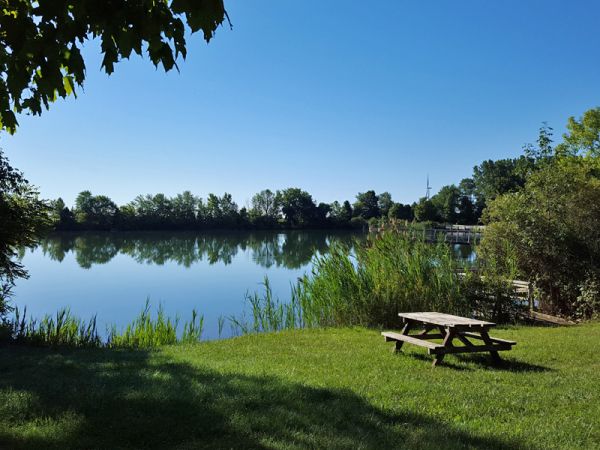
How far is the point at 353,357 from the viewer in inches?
270

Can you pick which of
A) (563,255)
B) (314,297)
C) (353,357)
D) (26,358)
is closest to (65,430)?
(26,358)

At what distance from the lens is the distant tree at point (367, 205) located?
97238 millimetres

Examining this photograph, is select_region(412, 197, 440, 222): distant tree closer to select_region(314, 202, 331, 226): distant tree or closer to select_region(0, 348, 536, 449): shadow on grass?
select_region(314, 202, 331, 226): distant tree

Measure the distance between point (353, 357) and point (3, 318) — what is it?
7788 millimetres

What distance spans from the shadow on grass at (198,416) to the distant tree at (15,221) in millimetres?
5802

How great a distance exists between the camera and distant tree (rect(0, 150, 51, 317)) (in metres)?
10.3

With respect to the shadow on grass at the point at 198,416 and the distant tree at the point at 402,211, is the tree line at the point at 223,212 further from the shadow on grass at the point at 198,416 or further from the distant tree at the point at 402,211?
the shadow on grass at the point at 198,416

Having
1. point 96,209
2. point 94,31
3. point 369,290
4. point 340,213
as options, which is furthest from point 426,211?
point 94,31

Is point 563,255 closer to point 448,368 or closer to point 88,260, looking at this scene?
point 448,368

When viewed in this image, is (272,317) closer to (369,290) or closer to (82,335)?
(369,290)

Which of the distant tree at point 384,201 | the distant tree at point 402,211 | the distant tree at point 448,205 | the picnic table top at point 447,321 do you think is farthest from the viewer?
the distant tree at point 384,201

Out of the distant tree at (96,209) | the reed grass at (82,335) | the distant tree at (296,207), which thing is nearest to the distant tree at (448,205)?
the distant tree at (296,207)

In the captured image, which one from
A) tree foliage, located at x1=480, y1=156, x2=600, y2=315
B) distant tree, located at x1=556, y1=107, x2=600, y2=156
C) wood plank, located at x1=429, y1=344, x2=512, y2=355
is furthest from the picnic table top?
distant tree, located at x1=556, y1=107, x2=600, y2=156

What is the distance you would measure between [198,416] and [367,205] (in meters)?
96.6
